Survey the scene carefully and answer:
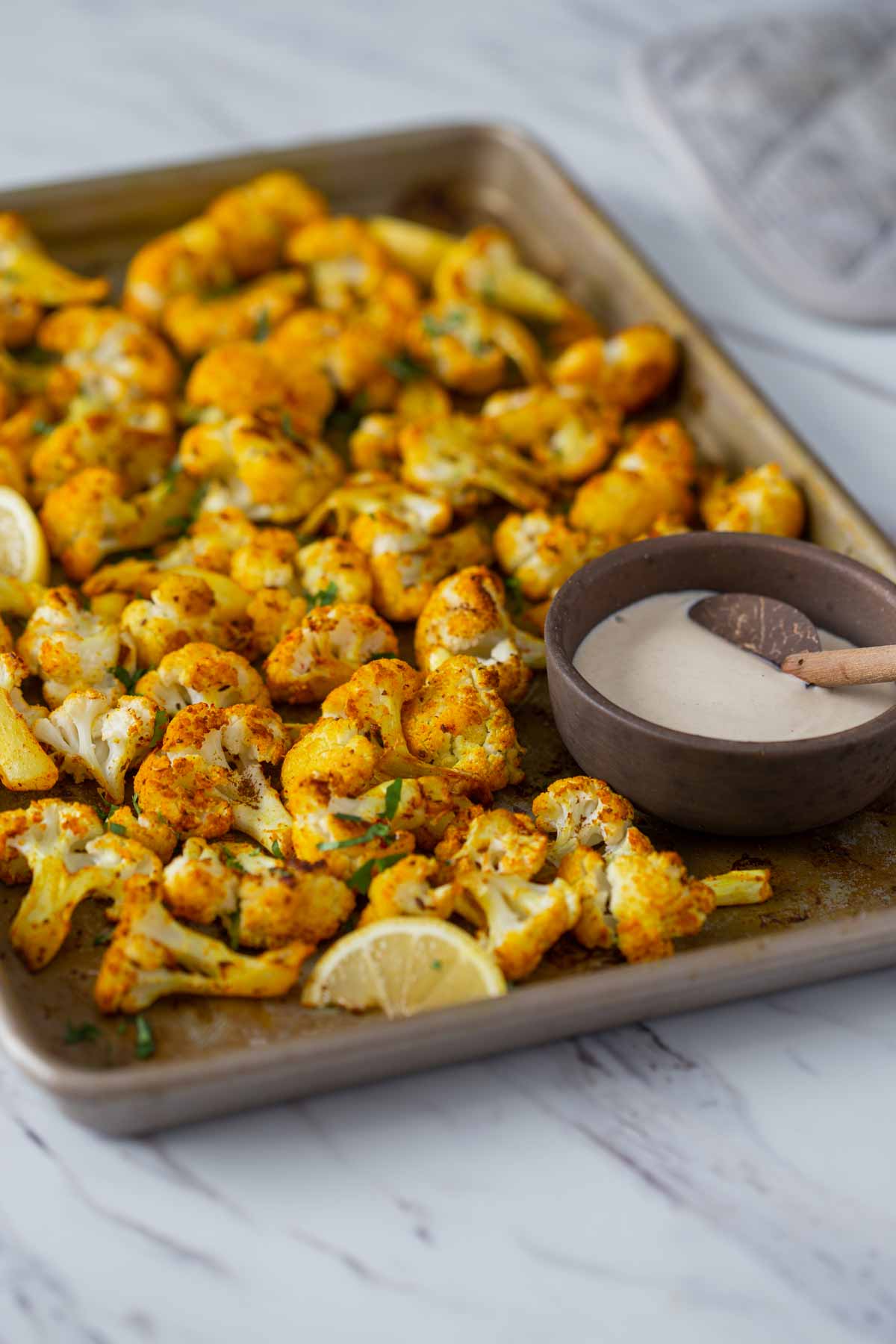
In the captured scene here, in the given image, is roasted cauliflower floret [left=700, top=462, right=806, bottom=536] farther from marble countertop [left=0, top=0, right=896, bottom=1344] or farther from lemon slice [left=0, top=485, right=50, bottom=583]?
lemon slice [left=0, top=485, right=50, bottom=583]

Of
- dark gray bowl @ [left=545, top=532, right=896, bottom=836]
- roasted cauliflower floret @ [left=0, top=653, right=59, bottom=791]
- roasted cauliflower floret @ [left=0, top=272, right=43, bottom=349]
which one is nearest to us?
dark gray bowl @ [left=545, top=532, right=896, bottom=836]

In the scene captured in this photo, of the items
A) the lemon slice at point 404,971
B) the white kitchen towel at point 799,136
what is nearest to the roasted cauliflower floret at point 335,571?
the lemon slice at point 404,971

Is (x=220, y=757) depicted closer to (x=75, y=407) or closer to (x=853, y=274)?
(x=75, y=407)

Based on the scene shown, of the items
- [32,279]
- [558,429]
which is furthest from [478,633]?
[32,279]

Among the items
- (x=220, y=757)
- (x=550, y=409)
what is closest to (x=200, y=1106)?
(x=220, y=757)

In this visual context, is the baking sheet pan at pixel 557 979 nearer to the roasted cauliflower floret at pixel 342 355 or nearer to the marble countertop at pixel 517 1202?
the marble countertop at pixel 517 1202

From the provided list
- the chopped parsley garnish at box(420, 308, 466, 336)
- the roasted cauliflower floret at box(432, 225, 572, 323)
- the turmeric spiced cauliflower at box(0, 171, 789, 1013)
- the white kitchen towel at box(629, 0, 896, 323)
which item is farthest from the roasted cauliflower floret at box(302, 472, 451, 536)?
the white kitchen towel at box(629, 0, 896, 323)

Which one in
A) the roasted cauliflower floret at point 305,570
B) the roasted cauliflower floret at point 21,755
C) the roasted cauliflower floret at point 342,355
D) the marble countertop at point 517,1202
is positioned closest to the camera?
the marble countertop at point 517,1202
